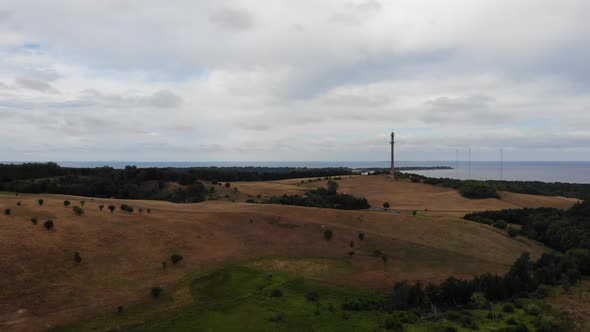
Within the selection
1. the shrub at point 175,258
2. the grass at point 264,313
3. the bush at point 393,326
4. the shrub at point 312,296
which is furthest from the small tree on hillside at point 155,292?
the bush at point 393,326

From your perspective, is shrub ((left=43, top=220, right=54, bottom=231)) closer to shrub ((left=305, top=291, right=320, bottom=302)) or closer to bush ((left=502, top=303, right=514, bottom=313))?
shrub ((left=305, top=291, right=320, bottom=302))

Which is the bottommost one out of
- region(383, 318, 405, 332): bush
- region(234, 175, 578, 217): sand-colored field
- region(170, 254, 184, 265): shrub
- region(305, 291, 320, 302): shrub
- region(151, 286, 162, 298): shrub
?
region(383, 318, 405, 332): bush

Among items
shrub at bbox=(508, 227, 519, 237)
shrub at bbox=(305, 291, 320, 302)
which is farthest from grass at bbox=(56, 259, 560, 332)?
shrub at bbox=(508, 227, 519, 237)

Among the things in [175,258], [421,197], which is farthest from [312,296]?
[421,197]

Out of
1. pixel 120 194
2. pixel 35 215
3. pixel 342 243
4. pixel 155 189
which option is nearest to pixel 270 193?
pixel 155 189

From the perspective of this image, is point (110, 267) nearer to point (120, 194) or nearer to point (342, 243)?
point (342, 243)

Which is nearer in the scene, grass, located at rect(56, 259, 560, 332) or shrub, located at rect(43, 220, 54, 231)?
grass, located at rect(56, 259, 560, 332)

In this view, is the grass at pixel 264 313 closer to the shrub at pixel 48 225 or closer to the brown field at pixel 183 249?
the brown field at pixel 183 249

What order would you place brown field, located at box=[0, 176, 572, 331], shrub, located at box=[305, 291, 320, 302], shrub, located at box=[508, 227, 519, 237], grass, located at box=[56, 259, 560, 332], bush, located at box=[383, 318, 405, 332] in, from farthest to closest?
shrub, located at box=[508, 227, 519, 237], shrub, located at box=[305, 291, 320, 302], brown field, located at box=[0, 176, 572, 331], bush, located at box=[383, 318, 405, 332], grass, located at box=[56, 259, 560, 332]
